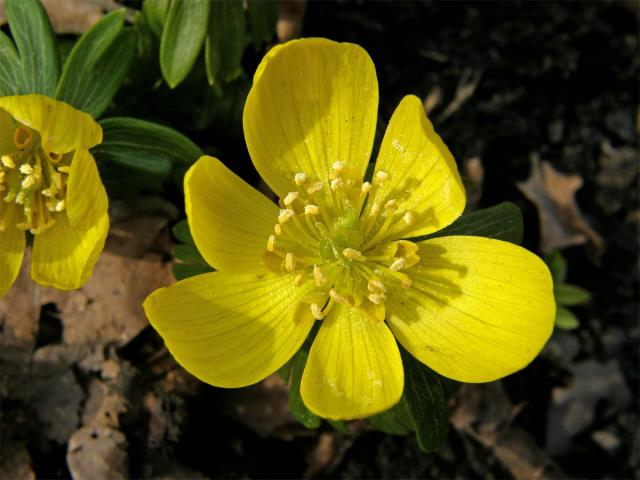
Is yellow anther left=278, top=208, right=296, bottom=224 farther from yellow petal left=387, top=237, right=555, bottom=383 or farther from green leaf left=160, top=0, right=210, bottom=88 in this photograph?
green leaf left=160, top=0, right=210, bottom=88

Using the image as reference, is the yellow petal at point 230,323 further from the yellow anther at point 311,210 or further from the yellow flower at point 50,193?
the yellow flower at point 50,193

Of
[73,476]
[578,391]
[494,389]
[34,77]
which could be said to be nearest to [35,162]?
[34,77]

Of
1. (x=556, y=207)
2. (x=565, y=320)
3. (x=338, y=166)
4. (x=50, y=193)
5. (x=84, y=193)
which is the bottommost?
(x=565, y=320)

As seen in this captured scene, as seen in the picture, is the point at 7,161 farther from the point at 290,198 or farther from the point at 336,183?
the point at 336,183

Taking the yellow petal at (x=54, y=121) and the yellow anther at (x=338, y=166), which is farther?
the yellow anther at (x=338, y=166)

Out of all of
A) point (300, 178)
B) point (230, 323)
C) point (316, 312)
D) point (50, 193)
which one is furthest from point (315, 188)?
point (50, 193)

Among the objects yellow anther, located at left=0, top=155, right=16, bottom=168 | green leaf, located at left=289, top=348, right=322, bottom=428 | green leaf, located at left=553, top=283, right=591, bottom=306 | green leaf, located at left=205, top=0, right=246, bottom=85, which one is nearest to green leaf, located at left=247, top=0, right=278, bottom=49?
green leaf, located at left=205, top=0, right=246, bottom=85

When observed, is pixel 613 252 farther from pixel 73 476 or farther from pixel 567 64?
pixel 73 476

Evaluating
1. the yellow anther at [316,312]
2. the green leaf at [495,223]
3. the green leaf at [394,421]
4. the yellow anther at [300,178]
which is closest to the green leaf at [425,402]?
the green leaf at [394,421]
